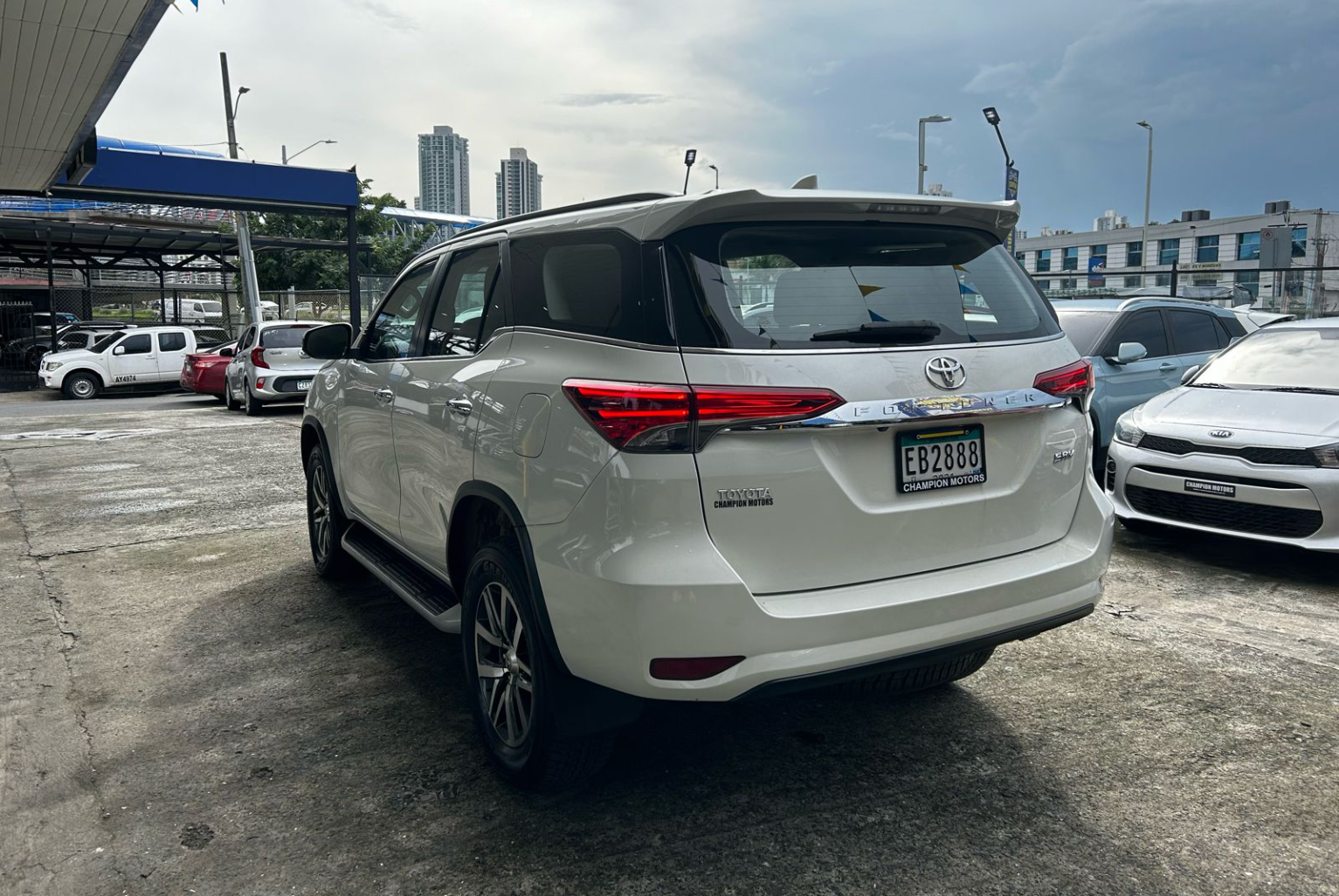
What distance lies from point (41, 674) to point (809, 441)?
3.64 metres

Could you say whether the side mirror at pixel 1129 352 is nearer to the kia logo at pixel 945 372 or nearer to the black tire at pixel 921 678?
the black tire at pixel 921 678

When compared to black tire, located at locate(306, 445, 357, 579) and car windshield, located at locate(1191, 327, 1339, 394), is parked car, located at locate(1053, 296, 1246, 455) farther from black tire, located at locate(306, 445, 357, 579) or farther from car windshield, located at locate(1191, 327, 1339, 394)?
black tire, located at locate(306, 445, 357, 579)

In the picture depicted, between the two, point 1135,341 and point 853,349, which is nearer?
point 853,349

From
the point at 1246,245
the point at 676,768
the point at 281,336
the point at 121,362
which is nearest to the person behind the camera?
the point at 676,768

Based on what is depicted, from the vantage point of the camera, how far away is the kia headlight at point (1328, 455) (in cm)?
566

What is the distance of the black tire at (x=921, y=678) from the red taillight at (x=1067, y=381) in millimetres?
→ 840

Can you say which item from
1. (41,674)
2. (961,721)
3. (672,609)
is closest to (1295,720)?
(961,721)

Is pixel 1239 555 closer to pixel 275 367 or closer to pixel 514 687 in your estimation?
pixel 514 687

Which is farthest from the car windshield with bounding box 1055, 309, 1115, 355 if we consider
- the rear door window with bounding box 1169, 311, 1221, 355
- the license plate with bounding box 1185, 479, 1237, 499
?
the license plate with bounding box 1185, 479, 1237, 499

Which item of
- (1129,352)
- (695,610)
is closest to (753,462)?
(695,610)

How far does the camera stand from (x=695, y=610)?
8.66 ft

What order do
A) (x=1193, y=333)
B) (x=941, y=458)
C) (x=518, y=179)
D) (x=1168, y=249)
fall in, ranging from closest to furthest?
(x=941, y=458)
(x=1193, y=333)
(x=1168, y=249)
(x=518, y=179)

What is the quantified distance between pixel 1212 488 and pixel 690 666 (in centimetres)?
457

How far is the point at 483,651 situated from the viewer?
342 centimetres
